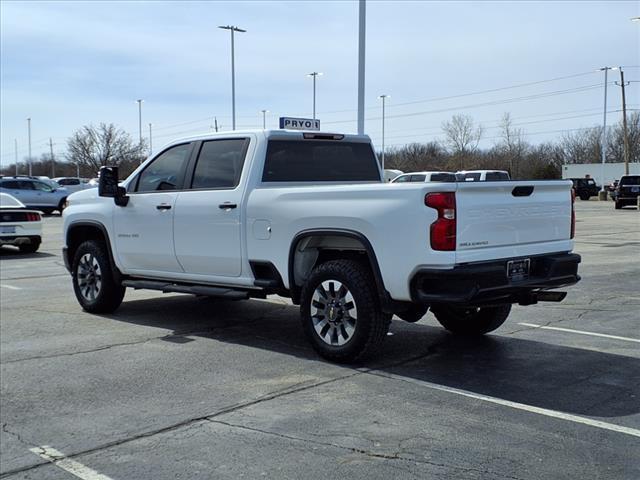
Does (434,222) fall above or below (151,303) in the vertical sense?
above

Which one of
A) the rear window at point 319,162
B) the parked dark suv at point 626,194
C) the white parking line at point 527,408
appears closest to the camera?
the white parking line at point 527,408

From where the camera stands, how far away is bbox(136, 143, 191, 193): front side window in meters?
8.02

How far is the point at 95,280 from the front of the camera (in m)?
8.96

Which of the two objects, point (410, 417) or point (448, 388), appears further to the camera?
point (448, 388)

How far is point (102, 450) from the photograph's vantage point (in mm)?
4422

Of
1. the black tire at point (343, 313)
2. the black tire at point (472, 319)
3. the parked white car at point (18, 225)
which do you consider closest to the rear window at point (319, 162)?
the black tire at point (343, 313)

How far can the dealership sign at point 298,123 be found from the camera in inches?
308

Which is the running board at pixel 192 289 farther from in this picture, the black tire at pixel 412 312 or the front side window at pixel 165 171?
the black tire at pixel 412 312

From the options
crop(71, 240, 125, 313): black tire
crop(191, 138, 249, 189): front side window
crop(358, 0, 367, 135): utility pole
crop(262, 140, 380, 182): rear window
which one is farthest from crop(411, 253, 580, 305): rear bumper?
crop(358, 0, 367, 135): utility pole

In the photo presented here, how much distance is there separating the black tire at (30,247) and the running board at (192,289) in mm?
9746

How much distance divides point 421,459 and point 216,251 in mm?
3781

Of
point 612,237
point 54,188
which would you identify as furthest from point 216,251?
point 54,188

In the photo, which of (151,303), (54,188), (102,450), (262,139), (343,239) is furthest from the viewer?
(54,188)

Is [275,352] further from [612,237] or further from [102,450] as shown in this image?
[612,237]
